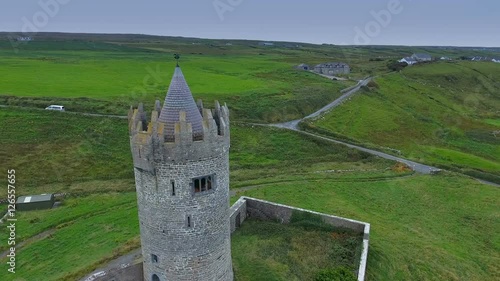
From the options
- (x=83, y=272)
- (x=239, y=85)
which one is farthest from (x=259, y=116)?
(x=83, y=272)

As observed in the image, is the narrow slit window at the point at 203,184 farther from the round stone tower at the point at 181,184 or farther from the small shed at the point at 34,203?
the small shed at the point at 34,203

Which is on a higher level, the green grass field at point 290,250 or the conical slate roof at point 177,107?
the conical slate roof at point 177,107

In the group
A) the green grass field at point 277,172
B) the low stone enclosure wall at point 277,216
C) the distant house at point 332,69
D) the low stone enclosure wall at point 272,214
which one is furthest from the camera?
the distant house at point 332,69

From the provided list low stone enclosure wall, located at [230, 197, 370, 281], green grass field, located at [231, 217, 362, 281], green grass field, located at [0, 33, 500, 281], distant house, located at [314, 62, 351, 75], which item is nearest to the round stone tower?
green grass field, located at [231, 217, 362, 281]

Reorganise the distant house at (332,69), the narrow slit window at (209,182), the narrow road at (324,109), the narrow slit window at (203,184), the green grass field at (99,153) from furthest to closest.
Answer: the distant house at (332,69)
the narrow road at (324,109)
the green grass field at (99,153)
the narrow slit window at (209,182)
the narrow slit window at (203,184)

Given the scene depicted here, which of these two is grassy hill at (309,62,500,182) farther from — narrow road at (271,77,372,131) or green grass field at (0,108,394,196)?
green grass field at (0,108,394,196)

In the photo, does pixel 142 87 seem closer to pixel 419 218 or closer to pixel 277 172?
pixel 277 172

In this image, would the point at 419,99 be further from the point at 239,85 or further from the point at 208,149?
the point at 208,149

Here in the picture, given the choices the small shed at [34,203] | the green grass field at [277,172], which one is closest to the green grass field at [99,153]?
the green grass field at [277,172]
